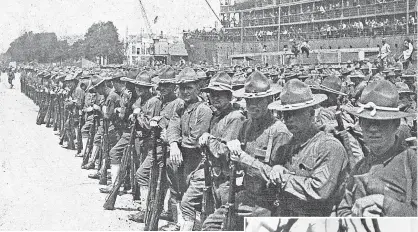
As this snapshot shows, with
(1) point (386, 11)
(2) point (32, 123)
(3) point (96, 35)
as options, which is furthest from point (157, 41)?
(2) point (32, 123)

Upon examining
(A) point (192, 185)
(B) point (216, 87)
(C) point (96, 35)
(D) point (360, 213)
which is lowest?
(A) point (192, 185)

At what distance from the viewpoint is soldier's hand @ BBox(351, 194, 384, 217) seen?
2966 millimetres

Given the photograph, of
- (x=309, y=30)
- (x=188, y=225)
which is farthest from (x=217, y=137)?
(x=309, y=30)

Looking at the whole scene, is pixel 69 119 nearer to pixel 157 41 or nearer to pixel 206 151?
pixel 206 151

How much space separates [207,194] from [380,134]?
2.06 metres

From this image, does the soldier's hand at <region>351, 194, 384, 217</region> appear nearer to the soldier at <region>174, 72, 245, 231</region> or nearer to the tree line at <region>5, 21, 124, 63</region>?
the soldier at <region>174, 72, 245, 231</region>

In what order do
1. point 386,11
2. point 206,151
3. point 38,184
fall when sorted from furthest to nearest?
point 386,11, point 38,184, point 206,151

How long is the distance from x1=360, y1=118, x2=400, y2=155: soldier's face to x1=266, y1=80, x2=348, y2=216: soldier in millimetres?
343

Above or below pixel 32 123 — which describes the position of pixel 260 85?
above

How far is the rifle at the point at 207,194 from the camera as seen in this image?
4.83m

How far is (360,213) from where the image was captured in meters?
2.98

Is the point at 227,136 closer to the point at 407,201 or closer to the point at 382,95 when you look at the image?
the point at 382,95

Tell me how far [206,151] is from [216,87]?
0.68 meters

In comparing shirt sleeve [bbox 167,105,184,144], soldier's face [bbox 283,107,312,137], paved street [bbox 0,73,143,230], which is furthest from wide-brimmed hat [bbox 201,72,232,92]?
paved street [bbox 0,73,143,230]
